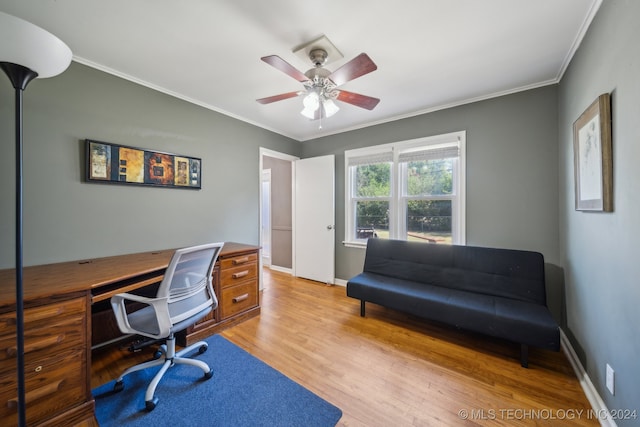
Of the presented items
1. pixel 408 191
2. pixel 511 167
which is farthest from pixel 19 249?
pixel 511 167

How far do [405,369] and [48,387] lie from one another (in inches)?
88.1

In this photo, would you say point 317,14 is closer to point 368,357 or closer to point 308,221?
point 368,357

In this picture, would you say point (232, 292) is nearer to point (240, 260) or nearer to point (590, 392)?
point (240, 260)

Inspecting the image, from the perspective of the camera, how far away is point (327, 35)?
66.1 inches

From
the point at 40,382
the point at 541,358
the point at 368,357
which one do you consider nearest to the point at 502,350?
the point at 541,358

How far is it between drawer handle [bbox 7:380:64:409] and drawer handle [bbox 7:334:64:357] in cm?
22

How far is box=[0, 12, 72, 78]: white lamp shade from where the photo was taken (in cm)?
94

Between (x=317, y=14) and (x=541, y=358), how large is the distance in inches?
123

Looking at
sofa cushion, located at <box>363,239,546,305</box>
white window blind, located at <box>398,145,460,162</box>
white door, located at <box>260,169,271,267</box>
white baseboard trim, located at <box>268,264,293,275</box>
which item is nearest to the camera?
sofa cushion, located at <box>363,239,546,305</box>

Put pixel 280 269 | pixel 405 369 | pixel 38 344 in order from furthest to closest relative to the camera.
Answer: pixel 280 269, pixel 405 369, pixel 38 344

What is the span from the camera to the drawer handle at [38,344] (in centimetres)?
118

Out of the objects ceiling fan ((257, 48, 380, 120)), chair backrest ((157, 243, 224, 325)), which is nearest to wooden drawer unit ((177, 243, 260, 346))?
chair backrest ((157, 243, 224, 325))

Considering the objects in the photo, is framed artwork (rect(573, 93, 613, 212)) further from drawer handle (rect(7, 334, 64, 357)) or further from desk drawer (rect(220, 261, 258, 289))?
drawer handle (rect(7, 334, 64, 357))

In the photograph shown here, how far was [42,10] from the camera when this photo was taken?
1.47 meters
